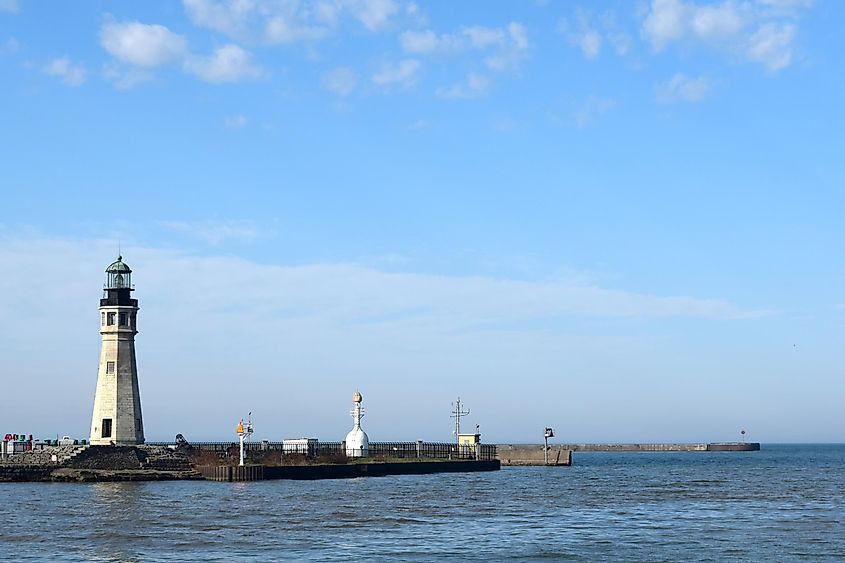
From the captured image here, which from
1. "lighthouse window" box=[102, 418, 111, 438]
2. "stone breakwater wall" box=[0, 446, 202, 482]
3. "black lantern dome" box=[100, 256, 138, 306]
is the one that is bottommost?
"stone breakwater wall" box=[0, 446, 202, 482]

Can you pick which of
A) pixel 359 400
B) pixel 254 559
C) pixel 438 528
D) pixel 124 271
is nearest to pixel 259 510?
pixel 438 528

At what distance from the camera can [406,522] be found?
52.9 meters

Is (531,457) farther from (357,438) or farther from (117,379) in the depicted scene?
(117,379)

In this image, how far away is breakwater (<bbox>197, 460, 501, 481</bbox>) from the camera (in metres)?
83.2

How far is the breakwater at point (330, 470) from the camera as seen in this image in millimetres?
83188

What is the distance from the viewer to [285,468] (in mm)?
87188

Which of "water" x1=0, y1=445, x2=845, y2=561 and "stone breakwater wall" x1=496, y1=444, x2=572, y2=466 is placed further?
"stone breakwater wall" x1=496, y1=444, x2=572, y2=466

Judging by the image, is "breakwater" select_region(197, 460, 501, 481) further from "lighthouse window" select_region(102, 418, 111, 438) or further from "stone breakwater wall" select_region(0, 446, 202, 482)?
"lighthouse window" select_region(102, 418, 111, 438)

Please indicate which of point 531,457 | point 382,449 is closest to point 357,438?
point 382,449

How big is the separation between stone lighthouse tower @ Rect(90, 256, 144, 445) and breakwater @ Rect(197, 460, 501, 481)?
→ 6567mm

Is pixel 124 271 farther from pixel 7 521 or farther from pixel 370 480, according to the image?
pixel 7 521

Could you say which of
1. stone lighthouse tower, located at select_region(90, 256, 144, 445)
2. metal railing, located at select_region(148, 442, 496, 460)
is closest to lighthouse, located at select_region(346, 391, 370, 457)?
metal railing, located at select_region(148, 442, 496, 460)

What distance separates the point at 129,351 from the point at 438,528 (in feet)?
136

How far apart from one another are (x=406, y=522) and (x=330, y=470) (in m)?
39.0
